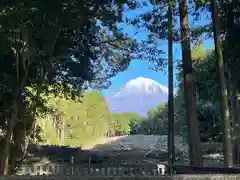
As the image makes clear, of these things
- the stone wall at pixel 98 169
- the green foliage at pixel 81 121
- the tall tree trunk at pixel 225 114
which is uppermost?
the green foliage at pixel 81 121

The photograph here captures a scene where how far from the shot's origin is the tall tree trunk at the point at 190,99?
9414 millimetres

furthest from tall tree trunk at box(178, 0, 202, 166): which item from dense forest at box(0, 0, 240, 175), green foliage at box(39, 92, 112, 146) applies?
green foliage at box(39, 92, 112, 146)

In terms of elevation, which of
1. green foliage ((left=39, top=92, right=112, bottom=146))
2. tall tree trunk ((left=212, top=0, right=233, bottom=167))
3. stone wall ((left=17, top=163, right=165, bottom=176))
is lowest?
stone wall ((left=17, top=163, right=165, bottom=176))

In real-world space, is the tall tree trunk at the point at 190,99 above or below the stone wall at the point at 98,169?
above

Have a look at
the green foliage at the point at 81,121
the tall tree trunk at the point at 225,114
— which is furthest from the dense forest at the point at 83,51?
the green foliage at the point at 81,121

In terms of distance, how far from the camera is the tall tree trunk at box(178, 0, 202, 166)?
30.9 ft

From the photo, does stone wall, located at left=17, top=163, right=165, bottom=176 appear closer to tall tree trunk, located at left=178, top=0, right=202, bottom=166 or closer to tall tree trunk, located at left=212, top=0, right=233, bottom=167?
tall tree trunk, located at left=178, top=0, right=202, bottom=166

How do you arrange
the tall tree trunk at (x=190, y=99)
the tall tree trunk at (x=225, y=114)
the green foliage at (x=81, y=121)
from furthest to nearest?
the green foliage at (x=81, y=121), the tall tree trunk at (x=190, y=99), the tall tree trunk at (x=225, y=114)

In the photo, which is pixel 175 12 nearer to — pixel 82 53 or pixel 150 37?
pixel 150 37

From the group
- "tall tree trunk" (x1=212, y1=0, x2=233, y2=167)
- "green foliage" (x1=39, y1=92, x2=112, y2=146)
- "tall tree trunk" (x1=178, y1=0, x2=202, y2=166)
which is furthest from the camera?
"green foliage" (x1=39, y1=92, x2=112, y2=146)

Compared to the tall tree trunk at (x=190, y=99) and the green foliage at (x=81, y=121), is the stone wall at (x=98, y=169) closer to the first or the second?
the tall tree trunk at (x=190, y=99)

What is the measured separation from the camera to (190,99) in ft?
31.6

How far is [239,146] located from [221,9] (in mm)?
8698

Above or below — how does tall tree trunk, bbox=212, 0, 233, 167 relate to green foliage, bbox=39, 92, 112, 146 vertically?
below
